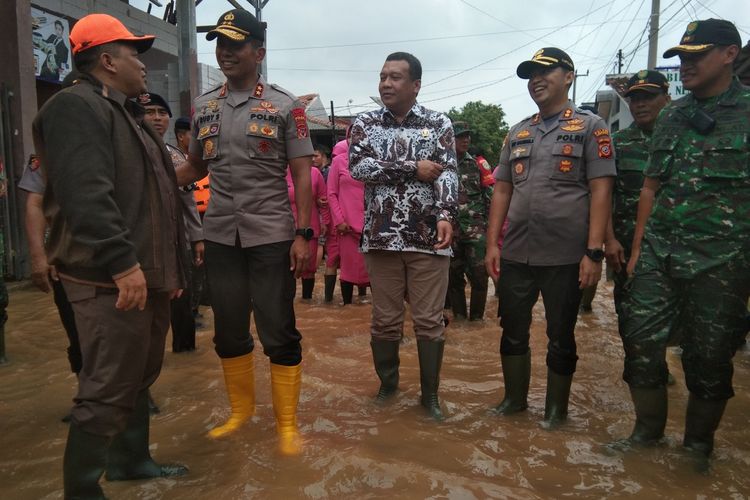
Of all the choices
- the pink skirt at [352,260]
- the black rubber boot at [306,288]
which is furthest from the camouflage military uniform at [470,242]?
the black rubber boot at [306,288]

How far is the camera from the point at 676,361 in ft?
15.2

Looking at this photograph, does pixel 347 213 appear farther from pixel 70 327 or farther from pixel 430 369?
pixel 70 327

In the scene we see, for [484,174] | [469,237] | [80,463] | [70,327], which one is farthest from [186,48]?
[80,463]

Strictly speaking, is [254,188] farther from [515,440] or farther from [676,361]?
[676,361]

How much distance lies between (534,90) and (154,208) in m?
2.12

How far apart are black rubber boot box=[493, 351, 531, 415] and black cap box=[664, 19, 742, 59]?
179 centimetres

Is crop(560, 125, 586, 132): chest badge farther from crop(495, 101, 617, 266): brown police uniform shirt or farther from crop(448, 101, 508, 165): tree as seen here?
crop(448, 101, 508, 165): tree

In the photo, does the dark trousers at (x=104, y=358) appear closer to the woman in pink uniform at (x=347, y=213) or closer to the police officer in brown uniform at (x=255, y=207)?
the police officer in brown uniform at (x=255, y=207)

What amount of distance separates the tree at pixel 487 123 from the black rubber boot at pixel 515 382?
119ft

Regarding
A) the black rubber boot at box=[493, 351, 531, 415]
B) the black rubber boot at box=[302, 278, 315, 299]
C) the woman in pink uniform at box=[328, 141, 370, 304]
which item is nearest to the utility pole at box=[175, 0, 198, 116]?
the black rubber boot at box=[302, 278, 315, 299]

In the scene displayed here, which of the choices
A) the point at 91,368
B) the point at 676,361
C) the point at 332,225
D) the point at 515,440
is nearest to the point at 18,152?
the point at 332,225

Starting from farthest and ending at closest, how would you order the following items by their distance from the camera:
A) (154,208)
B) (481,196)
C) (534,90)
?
1. (481,196)
2. (534,90)
3. (154,208)

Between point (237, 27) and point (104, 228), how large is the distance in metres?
1.30

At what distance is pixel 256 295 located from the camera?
2936 millimetres
